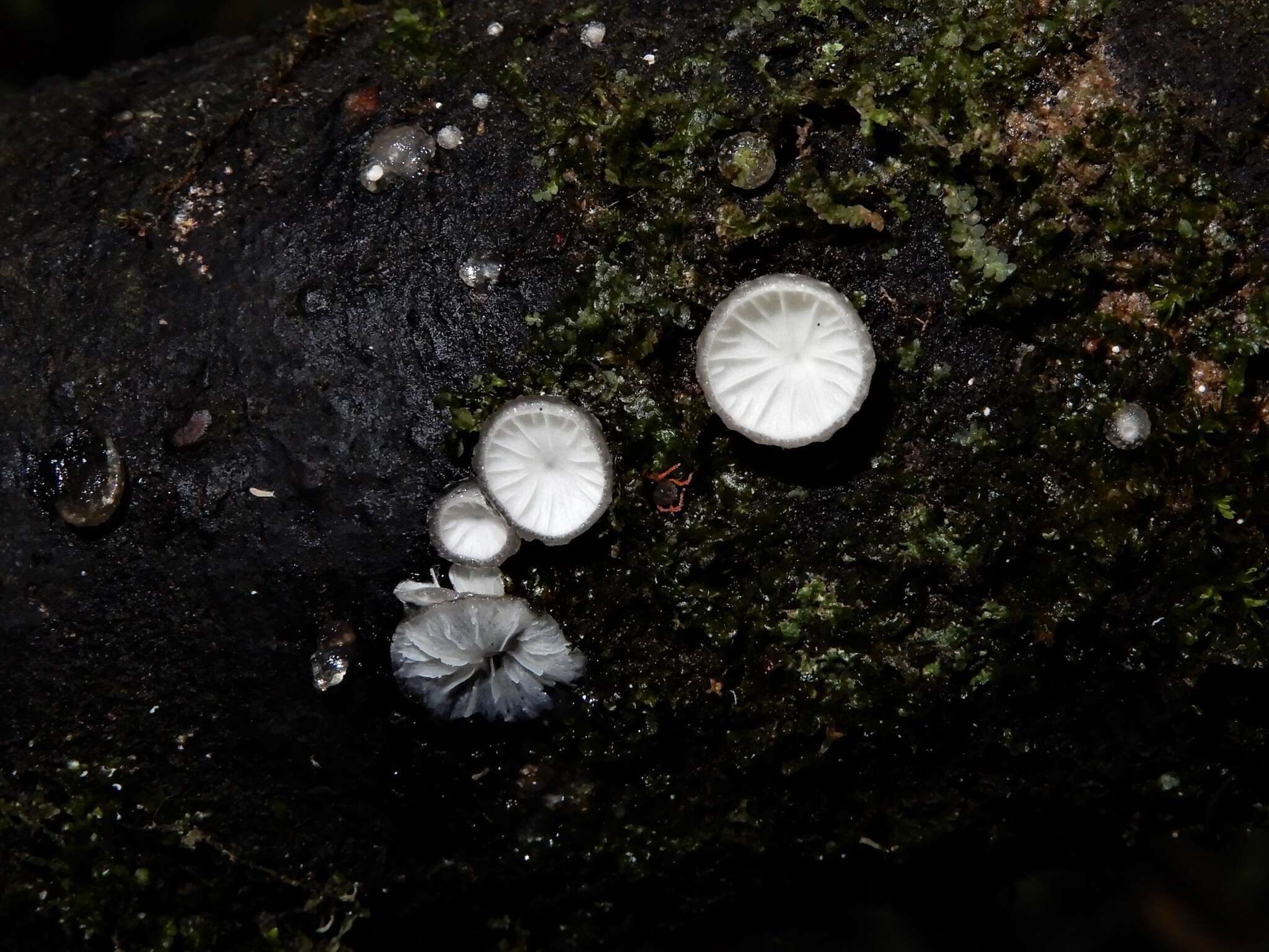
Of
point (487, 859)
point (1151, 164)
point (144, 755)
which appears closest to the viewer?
point (1151, 164)

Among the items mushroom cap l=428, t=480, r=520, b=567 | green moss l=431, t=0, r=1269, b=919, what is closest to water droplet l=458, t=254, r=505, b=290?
green moss l=431, t=0, r=1269, b=919

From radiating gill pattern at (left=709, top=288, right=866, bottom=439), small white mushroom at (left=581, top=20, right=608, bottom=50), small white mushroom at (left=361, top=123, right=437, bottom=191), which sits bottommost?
radiating gill pattern at (left=709, top=288, right=866, bottom=439)

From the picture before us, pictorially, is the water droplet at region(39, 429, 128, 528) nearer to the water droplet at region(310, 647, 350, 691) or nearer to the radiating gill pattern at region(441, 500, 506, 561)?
the water droplet at region(310, 647, 350, 691)

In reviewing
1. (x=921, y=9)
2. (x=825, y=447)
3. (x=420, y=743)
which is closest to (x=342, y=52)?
(x=921, y=9)

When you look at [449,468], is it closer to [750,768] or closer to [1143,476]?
[750,768]

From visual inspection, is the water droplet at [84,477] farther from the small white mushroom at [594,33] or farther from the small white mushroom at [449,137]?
the small white mushroom at [594,33]
